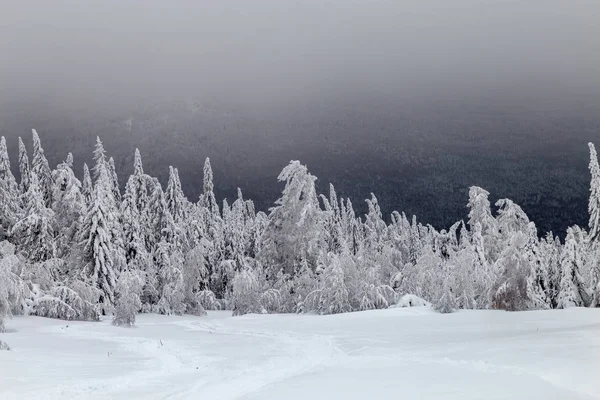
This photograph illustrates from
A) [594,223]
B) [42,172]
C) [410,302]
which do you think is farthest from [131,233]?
[594,223]

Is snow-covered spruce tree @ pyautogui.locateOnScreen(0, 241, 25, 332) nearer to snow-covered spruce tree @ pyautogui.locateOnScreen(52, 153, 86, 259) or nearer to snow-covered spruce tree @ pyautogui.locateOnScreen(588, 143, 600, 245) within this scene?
snow-covered spruce tree @ pyautogui.locateOnScreen(52, 153, 86, 259)

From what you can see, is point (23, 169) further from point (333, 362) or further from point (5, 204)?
point (333, 362)

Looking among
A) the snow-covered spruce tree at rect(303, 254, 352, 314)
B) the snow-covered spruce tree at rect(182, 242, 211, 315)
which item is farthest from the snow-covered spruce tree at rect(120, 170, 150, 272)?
the snow-covered spruce tree at rect(303, 254, 352, 314)

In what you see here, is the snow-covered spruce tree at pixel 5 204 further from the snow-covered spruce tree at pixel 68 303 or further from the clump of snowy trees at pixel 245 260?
the snow-covered spruce tree at pixel 68 303

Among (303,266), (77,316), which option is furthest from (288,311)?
(77,316)

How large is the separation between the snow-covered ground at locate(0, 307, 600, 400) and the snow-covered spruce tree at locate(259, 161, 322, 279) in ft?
50.8

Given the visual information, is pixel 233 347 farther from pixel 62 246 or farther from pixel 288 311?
pixel 62 246

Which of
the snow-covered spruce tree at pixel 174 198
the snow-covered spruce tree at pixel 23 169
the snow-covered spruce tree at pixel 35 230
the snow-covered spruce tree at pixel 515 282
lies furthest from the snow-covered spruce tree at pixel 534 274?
the snow-covered spruce tree at pixel 23 169

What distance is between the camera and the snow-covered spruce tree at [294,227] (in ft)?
117

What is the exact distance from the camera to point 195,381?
34.0 ft

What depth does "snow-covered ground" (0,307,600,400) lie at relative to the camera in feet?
27.7

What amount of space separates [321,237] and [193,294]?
561 inches

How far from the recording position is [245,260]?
50.7 metres

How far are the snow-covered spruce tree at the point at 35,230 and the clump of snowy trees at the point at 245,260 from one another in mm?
96
